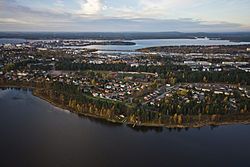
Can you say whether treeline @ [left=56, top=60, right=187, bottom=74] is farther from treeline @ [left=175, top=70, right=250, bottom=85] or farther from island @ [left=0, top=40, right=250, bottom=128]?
treeline @ [left=175, top=70, right=250, bottom=85]

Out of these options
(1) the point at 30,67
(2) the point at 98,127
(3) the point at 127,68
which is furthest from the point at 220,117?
(1) the point at 30,67

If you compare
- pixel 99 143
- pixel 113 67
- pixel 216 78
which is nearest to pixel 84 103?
pixel 99 143

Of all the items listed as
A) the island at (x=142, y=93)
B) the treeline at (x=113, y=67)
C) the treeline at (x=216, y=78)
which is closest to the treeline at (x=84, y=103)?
the island at (x=142, y=93)

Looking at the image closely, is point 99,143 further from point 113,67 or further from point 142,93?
point 113,67

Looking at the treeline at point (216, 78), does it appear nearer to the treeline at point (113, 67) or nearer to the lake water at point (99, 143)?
the treeline at point (113, 67)

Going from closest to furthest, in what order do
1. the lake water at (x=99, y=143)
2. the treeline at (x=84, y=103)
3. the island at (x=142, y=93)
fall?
the lake water at (x=99, y=143) → the island at (x=142, y=93) → the treeline at (x=84, y=103)

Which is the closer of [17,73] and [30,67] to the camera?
[17,73]

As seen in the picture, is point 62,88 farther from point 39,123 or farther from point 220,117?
point 220,117

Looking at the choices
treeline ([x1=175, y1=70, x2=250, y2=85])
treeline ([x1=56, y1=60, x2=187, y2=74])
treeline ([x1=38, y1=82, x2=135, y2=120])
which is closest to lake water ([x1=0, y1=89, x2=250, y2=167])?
treeline ([x1=38, y1=82, x2=135, y2=120])
